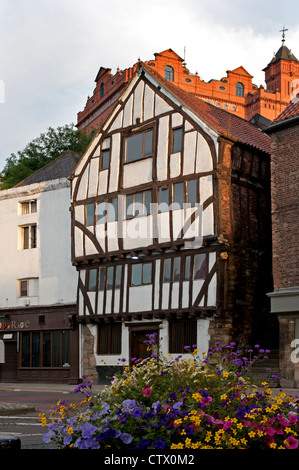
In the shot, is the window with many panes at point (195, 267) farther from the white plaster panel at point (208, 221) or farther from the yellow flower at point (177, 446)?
the yellow flower at point (177, 446)

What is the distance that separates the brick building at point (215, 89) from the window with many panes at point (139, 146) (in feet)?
156

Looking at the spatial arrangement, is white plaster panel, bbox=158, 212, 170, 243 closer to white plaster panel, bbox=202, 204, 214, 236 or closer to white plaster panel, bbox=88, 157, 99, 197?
white plaster panel, bbox=202, 204, 214, 236

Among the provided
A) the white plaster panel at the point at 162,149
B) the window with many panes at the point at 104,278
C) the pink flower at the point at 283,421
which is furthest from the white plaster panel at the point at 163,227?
the pink flower at the point at 283,421

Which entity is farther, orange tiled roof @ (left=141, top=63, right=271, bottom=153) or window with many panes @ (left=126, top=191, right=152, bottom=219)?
window with many panes @ (left=126, top=191, right=152, bottom=219)

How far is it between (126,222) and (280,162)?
718 cm

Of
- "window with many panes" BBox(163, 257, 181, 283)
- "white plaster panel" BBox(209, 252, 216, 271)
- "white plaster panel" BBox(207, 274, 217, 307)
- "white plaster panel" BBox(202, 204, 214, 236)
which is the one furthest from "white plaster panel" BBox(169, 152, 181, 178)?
"white plaster panel" BBox(207, 274, 217, 307)

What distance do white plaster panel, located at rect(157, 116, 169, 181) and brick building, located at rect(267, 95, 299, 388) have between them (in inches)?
184

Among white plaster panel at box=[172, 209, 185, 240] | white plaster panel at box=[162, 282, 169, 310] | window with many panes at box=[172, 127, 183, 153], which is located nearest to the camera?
white plaster panel at box=[172, 209, 185, 240]

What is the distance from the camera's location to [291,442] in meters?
4.80

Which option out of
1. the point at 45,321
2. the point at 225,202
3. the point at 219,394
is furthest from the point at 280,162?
the point at 219,394

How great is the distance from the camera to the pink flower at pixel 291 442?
A: 4.78m

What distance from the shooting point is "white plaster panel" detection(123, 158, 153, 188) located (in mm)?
26372

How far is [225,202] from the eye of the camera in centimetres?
2419
